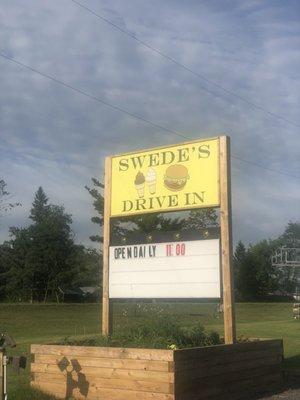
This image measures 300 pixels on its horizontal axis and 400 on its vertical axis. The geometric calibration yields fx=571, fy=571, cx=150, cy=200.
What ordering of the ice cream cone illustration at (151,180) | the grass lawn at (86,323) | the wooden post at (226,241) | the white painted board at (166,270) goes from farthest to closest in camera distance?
the grass lawn at (86,323)
the ice cream cone illustration at (151,180)
the white painted board at (166,270)
the wooden post at (226,241)

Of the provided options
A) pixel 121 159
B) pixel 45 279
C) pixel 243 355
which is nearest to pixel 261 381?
pixel 243 355

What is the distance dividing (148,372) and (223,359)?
1485mm

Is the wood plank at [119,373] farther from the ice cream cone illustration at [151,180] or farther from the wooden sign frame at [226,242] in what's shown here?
the ice cream cone illustration at [151,180]

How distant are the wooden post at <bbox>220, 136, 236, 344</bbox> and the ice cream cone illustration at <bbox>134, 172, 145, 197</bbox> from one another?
181 cm

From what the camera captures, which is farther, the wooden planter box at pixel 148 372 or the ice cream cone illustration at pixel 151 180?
the ice cream cone illustration at pixel 151 180

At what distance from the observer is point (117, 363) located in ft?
29.1

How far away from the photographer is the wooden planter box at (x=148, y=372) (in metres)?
8.41

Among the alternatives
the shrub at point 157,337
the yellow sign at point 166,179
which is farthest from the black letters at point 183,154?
the shrub at point 157,337

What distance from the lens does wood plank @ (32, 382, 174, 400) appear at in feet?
27.7

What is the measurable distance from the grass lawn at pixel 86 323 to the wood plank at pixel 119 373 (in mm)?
442

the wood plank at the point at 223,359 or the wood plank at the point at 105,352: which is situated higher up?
the wood plank at the point at 105,352

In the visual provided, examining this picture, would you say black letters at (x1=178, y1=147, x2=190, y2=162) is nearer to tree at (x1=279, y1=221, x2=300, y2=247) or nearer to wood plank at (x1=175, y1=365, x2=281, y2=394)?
wood plank at (x1=175, y1=365, x2=281, y2=394)

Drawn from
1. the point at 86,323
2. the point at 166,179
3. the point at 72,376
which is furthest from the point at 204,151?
the point at 86,323

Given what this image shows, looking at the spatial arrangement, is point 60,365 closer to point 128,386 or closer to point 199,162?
point 128,386
